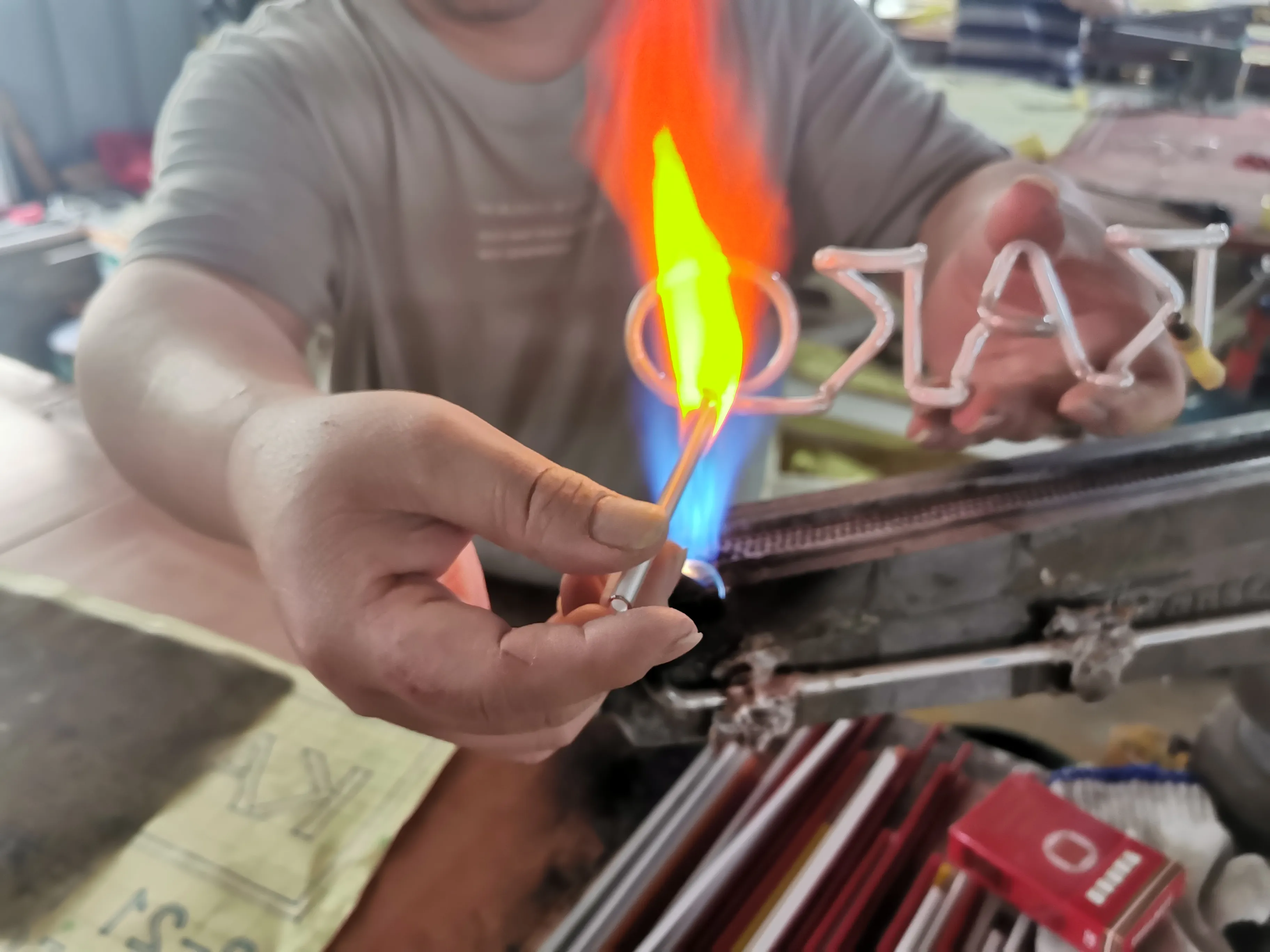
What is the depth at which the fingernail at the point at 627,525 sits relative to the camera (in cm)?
19

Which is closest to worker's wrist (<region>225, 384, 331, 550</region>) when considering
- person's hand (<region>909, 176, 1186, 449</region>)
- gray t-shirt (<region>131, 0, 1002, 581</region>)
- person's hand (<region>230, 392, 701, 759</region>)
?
person's hand (<region>230, 392, 701, 759</region>)

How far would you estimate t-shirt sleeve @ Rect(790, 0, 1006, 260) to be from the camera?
1.25 feet

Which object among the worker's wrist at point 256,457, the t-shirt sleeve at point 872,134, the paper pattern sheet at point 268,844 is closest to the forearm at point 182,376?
the worker's wrist at point 256,457

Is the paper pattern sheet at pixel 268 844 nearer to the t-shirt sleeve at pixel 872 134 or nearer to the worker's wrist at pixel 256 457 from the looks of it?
the worker's wrist at pixel 256 457

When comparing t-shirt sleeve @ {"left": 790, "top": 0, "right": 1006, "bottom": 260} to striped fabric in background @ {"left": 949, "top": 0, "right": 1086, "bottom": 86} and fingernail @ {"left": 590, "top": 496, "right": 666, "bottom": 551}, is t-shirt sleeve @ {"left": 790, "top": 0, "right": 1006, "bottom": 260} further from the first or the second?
fingernail @ {"left": 590, "top": 496, "right": 666, "bottom": 551}

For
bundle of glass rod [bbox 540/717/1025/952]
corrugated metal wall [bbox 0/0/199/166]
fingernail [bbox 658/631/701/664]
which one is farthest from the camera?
corrugated metal wall [bbox 0/0/199/166]

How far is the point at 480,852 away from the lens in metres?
0.34

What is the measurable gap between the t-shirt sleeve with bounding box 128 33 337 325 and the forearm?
0.01 m

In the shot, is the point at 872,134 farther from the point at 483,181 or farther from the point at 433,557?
the point at 433,557

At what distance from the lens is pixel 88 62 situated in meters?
0.42

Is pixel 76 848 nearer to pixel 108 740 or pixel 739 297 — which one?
pixel 108 740

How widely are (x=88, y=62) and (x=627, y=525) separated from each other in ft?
1.37

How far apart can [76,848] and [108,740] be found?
5 centimetres

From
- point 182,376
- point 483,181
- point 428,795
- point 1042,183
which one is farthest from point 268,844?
point 1042,183
